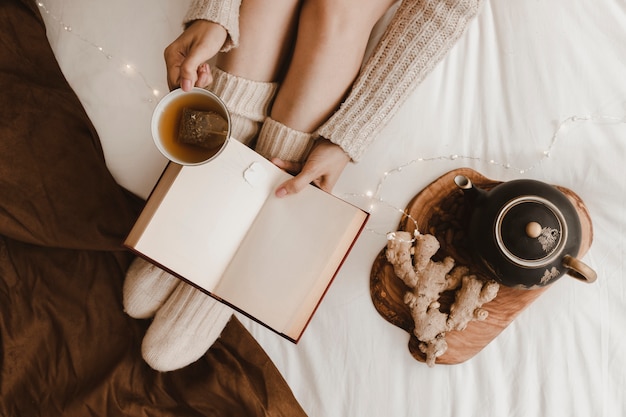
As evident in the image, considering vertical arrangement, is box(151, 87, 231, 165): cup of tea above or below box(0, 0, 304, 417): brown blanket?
above

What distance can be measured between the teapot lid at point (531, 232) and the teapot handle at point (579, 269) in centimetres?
2

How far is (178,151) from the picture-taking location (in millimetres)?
538

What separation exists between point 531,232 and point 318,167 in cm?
31

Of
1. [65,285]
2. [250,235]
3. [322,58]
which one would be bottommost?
[65,285]

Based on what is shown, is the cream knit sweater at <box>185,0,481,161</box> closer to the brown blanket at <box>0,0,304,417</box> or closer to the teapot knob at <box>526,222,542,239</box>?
the teapot knob at <box>526,222,542,239</box>

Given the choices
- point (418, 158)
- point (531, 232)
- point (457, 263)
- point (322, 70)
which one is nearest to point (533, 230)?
point (531, 232)

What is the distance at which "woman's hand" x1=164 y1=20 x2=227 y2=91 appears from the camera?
23.6 inches

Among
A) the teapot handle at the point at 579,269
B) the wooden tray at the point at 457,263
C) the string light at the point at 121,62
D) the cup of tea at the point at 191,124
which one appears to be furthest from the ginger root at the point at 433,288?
the string light at the point at 121,62

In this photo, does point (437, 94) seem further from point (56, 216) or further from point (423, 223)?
point (56, 216)

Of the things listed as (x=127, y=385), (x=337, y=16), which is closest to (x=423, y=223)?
(x=337, y=16)

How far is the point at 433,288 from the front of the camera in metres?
0.73

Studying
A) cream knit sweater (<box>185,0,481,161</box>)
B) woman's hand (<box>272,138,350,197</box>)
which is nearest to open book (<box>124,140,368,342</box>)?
woman's hand (<box>272,138,350,197</box>)

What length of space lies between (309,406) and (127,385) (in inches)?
13.0

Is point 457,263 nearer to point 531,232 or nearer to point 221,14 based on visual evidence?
point 531,232
